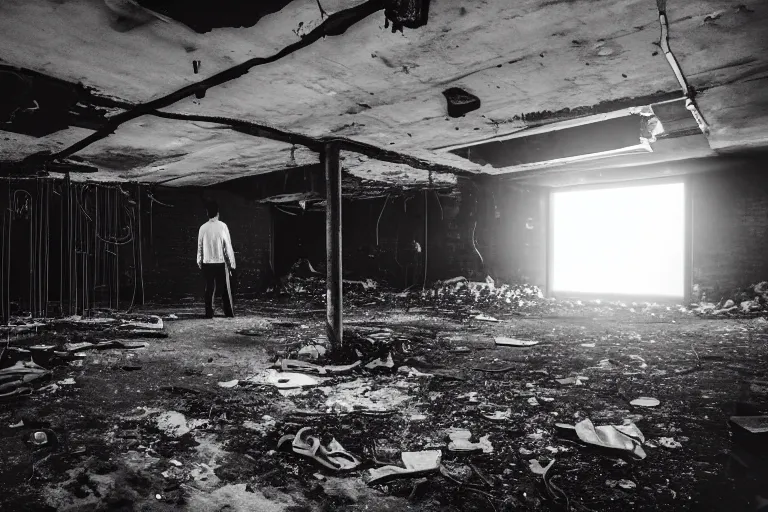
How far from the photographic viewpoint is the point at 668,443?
2.60 m

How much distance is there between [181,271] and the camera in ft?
32.2

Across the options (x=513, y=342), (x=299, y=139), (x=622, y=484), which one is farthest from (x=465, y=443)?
(x=299, y=139)

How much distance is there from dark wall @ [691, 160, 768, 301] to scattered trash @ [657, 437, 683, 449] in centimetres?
716

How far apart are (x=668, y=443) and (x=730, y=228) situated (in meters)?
7.50

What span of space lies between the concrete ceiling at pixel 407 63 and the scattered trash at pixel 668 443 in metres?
2.39

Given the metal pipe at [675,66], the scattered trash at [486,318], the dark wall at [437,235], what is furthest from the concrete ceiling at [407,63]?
the dark wall at [437,235]

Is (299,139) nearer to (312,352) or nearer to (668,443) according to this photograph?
(312,352)

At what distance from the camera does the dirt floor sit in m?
2.08

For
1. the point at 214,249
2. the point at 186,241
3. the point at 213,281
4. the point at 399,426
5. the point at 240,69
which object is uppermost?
the point at 240,69

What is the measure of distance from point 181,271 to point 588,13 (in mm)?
9497

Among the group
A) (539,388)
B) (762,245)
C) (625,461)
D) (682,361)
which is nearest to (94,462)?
(625,461)

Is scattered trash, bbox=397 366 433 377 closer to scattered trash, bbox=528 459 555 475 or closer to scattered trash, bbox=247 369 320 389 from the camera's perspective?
scattered trash, bbox=247 369 320 389

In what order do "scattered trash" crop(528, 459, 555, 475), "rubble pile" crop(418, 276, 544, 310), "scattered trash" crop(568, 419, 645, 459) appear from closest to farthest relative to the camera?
"scattered trash" crop(528, 459, 555, 475) < "scattered trash" crop(568, 419, 645, 459) < "rubble pile" crop(418, 276, 544, 310)

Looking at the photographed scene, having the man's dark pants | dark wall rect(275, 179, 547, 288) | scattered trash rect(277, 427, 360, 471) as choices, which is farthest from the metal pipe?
the man's dark pants
